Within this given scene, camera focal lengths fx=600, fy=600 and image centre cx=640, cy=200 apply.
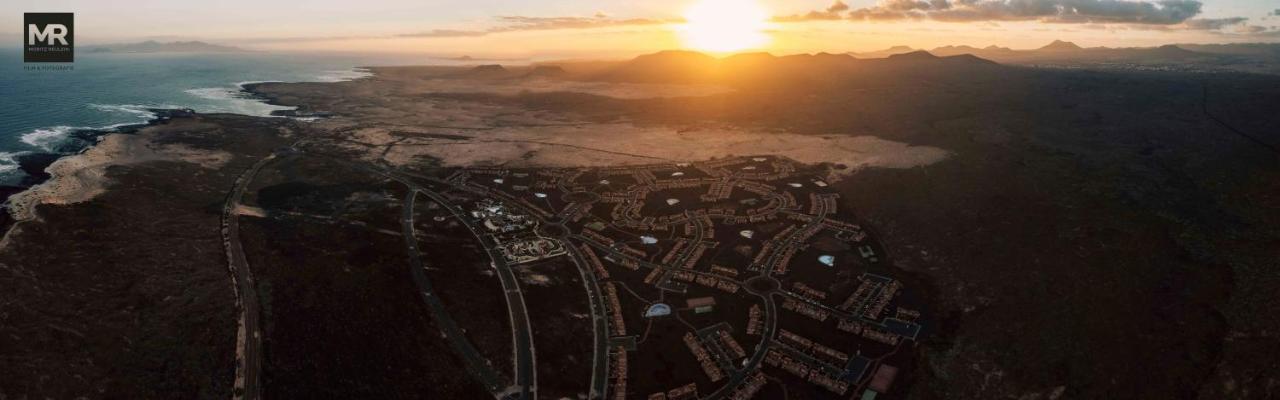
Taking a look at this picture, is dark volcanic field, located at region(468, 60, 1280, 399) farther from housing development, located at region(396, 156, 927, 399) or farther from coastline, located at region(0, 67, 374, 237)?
coastline, located at region(0, 67, 374, 237)

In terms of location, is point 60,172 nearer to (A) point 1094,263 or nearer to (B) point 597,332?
(B) point 597,332

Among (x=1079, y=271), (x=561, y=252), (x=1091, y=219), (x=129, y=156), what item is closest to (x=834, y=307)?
(x=1079, y=271)

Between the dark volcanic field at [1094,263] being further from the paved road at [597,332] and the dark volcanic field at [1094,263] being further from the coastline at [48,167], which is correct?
the coastline at [48,167]

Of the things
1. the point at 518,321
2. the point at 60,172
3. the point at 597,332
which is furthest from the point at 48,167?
the point at 597,332

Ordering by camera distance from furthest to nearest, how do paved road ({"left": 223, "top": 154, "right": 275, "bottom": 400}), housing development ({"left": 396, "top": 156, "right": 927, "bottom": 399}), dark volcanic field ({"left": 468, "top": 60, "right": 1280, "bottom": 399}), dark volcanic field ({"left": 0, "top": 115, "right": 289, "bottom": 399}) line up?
1. housing development ({"left": 396, "top": 156, "right": 927, "bottom": 399})
2. dark volcanic field ({"left": 468, "top": 60, "right": 1280, "bottom": 399})
3. paved road ({"left": 223, "top": 154, "right": 275, "bottom": 400})
4. dark volcanic field ({"left": 0, "top": 115, "right": 289, "bottom": 399})

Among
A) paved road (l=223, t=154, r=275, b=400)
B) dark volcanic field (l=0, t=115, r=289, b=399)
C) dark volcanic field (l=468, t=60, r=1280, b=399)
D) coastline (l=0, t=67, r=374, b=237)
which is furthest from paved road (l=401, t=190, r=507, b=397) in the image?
coastline (l=0, t=67, r=374, b=237)

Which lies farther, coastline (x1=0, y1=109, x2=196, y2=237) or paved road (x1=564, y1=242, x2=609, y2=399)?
coastline (x1=0, y1=109, x2=196, y2=237)

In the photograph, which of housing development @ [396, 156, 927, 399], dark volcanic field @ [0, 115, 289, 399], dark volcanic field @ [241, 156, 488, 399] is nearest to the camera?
dark volcanic field @ [0, 115, 289, 399]

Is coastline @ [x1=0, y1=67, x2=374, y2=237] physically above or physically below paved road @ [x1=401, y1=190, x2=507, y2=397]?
above

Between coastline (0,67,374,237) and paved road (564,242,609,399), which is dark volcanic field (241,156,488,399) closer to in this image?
paved road (564,242,609,399)
